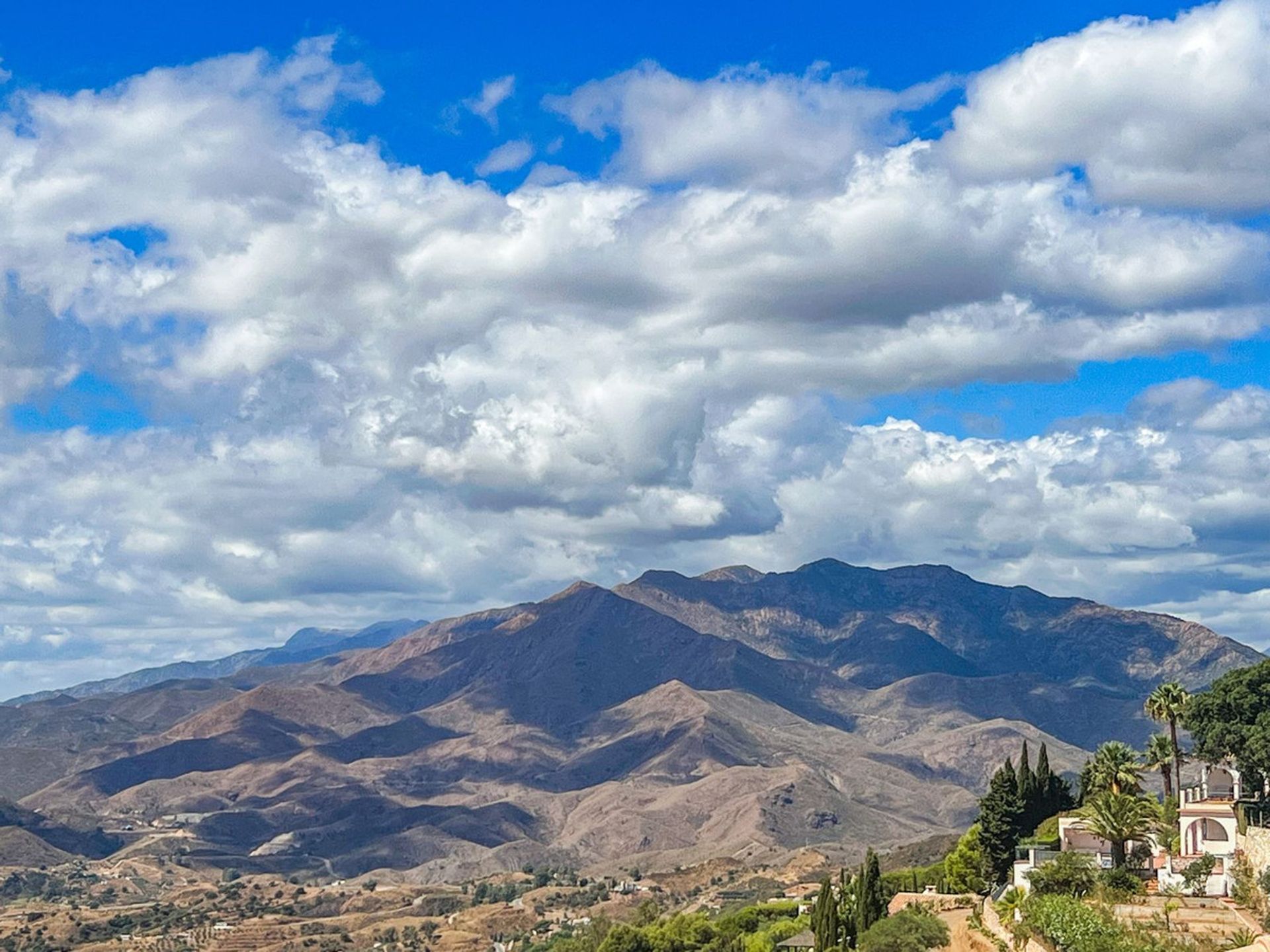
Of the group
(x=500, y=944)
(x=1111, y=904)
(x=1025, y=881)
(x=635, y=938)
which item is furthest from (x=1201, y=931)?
(x=500, y=944)

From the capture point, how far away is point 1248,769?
8200 cm

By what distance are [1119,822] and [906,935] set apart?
39.8 feet

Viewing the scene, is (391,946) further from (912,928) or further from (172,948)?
(912,928)

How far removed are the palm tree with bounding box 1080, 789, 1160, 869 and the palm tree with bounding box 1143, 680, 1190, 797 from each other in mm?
17702

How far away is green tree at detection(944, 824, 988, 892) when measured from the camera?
9988 cm

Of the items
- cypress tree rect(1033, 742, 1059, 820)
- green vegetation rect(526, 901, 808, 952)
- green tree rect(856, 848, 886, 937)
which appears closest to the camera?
green tree rect(856, 848, 886, 937)

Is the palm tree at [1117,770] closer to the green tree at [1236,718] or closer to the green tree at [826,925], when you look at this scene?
the green tree at [1236,718]

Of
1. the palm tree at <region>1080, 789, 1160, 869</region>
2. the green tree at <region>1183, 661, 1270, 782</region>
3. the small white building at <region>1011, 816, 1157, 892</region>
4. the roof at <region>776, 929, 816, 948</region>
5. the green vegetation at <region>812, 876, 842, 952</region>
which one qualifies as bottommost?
the roof at <region>776, 929, 816, 948</region>

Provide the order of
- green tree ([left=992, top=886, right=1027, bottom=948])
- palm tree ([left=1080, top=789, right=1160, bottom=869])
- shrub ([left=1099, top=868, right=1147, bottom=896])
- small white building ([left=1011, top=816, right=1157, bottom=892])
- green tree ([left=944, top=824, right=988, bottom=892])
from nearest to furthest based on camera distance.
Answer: green tree ([left=992, top=886, right=1027, bottom=948]) → shrub ([left=1099, top=868, right=1147, bottom=896]) → palm tree ([left=1080, top=789, right=1160, bottom=869]) → small white building ([left=1011, top=816, right=1157, bottom=892]) → green tree ([left=944, top=824, right=988, bottom=892])

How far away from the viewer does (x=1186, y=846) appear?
263 ft

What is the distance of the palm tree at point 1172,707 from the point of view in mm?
97588

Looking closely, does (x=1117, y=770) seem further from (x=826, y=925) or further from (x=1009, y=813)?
(x=826, y=925)

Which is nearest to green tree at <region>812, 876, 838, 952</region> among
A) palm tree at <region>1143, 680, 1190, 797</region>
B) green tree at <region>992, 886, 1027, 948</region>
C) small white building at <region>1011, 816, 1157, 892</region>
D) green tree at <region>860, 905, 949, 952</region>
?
green tree at <region>860, 905, 949, 952</region>

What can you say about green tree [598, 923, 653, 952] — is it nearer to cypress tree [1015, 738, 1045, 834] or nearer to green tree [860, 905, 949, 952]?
cypress tree [1015, 738, 1045, 834]
